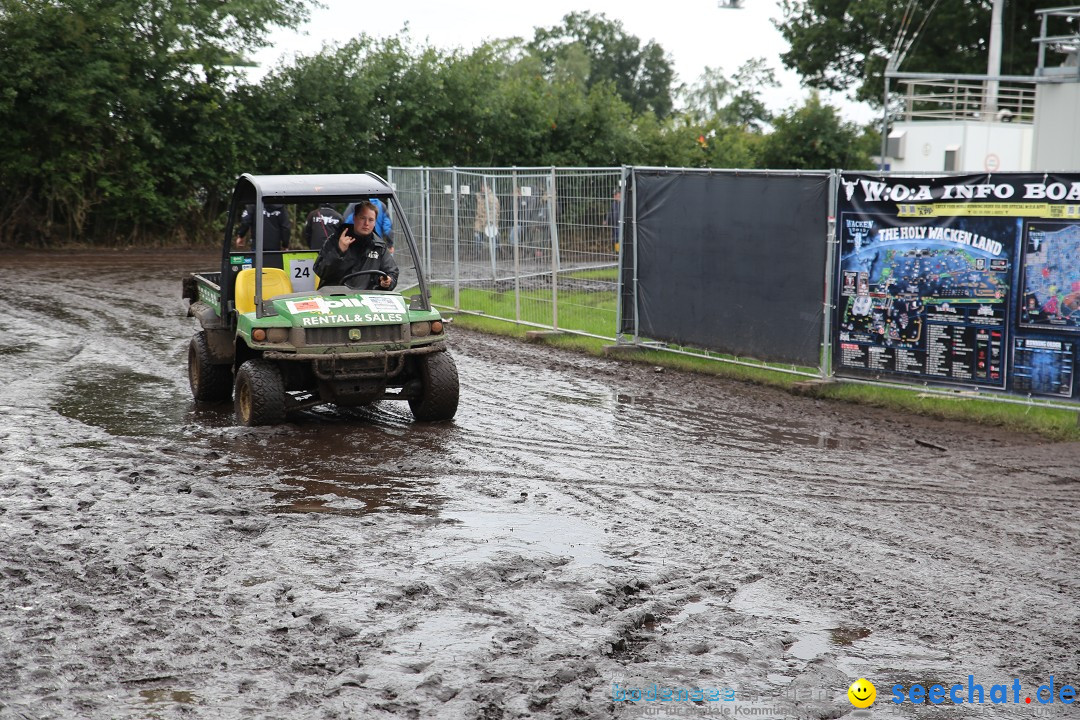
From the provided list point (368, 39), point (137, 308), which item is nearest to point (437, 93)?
point (368, 39)

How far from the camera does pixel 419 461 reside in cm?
838

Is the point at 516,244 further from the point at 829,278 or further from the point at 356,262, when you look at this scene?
the point at 356,262

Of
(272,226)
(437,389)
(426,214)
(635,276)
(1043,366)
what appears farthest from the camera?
(426,214)

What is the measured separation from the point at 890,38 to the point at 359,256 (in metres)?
38.7

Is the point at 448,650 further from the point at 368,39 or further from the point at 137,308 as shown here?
the point at 368,39

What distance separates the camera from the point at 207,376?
33.6 ft

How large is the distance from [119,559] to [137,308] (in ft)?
36.9

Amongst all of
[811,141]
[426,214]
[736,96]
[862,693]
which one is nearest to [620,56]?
[736,96]

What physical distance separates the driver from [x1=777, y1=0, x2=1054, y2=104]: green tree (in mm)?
29082

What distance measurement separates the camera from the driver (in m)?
9.58

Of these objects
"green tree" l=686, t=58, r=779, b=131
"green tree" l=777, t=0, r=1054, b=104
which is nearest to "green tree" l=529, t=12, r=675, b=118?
"green tree" l=686, t=58, r=779, b=131

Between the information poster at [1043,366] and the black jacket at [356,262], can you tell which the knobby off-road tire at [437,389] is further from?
the information poster at [1043,366]

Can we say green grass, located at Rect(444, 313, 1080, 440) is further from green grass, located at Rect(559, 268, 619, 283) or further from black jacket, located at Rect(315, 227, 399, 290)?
black jacket, located at Rect(315, 227, 399, 290)

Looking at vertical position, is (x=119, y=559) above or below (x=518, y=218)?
below
